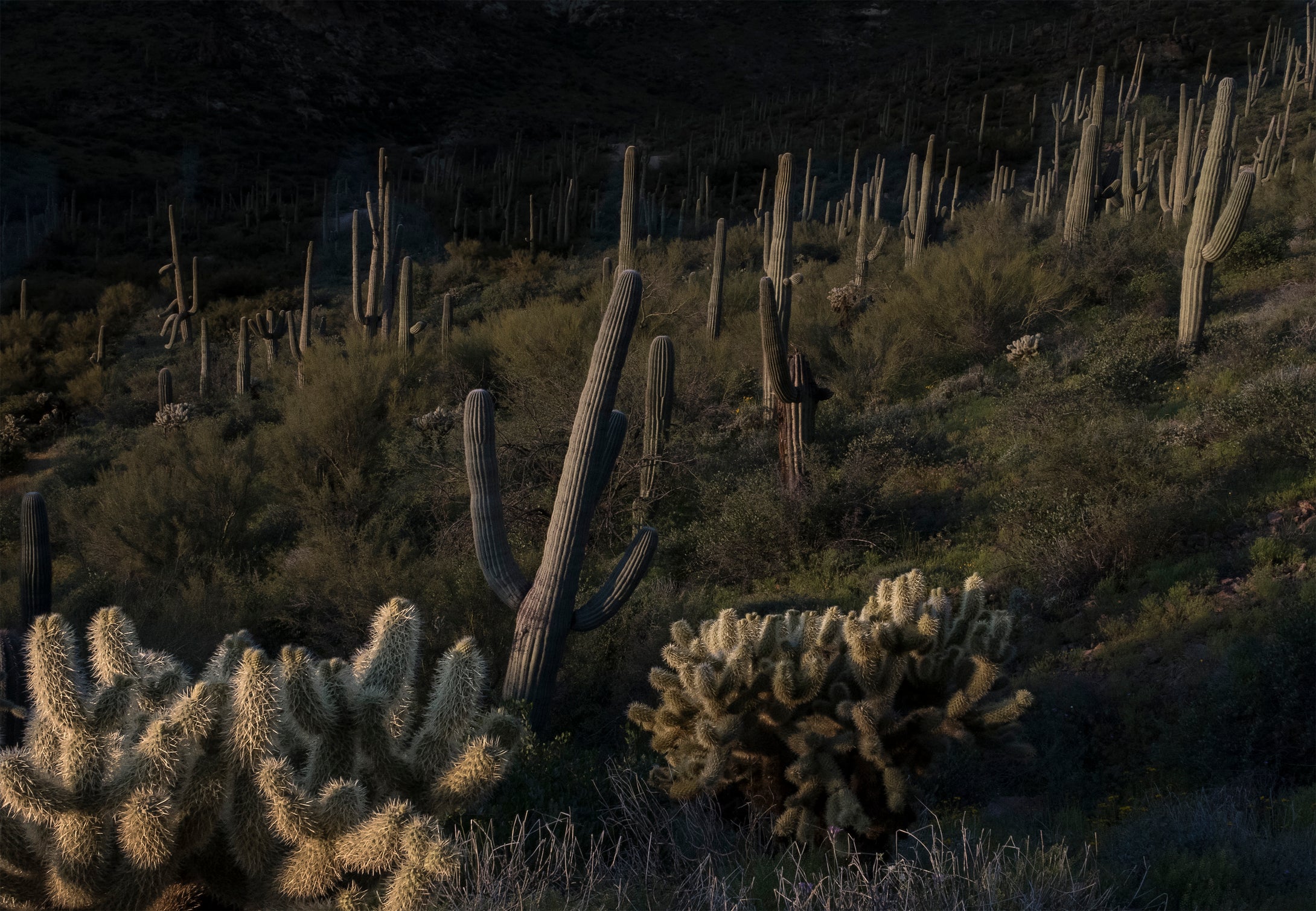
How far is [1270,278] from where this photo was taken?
53.4 feet

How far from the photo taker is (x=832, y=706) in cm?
547

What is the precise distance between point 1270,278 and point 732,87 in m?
52.3

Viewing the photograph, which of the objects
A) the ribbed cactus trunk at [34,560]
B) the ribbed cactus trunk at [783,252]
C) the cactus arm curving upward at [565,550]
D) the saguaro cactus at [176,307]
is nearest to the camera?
the cactus arm curving upward at [565,550]

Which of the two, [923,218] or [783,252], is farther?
[923,218]

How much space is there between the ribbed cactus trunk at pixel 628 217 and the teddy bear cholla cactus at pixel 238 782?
11443 millimetres

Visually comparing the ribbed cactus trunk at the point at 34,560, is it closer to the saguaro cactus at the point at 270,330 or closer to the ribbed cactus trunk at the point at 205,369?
the saguaro cactus at the point at 270,330

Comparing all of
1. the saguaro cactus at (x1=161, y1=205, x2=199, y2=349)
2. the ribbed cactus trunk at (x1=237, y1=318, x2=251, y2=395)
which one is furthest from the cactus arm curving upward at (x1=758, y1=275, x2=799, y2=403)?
the saguaro cactus at (x1=161, y1=205, x2=199, y2=349)

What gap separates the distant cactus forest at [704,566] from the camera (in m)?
4.03

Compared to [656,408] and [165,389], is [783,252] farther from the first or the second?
[165,389]

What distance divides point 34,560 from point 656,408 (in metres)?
6.11

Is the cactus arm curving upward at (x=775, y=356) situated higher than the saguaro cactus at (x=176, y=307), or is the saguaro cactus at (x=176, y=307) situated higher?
the cactus arm curving upward at (x=775, y=356)

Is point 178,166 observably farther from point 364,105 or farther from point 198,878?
point 198,878

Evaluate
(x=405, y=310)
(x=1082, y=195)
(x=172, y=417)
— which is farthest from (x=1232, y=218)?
(x=172, y=417)

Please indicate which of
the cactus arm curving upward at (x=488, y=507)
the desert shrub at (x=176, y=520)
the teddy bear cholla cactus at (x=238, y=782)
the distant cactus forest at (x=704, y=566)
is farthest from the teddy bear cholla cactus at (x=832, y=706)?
the desert shrub at (x=176, y=520)
